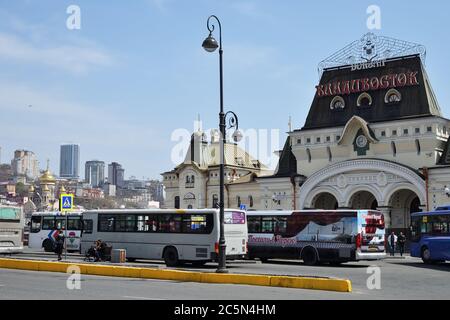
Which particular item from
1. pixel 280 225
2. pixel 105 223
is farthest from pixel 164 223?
pixel 280 225

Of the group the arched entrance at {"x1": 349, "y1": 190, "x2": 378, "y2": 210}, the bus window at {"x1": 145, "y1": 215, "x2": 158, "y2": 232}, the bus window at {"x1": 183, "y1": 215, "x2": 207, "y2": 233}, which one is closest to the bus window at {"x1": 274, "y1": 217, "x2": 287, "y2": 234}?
the bus window at {"x1": 183, "y1": 215, "x2": 207, "y2": 233}

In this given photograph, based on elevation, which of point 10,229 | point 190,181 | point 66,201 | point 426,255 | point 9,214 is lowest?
point 426,255

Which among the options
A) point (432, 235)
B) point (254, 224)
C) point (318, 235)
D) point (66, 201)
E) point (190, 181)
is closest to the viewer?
point (66, 201)

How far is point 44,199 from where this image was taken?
82.9 meters

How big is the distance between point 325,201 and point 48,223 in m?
24.0

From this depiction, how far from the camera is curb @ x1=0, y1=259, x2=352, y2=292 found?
1775 centimetres

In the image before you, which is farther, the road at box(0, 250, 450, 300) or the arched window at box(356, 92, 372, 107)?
the arched window at box(356, 92, 372, 107)

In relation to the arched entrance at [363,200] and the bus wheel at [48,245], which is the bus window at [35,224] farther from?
the arched entrance at [363,200]

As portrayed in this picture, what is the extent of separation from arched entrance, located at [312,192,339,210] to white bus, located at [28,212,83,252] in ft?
70.2

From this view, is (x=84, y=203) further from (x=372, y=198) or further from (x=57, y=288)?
(x=57, y=288)

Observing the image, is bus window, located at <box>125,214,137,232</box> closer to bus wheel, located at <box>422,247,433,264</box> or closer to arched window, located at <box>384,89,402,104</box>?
bus wheel, located at <box>422,247,433,264</box>

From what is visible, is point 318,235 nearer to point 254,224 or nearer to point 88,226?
point 254,224

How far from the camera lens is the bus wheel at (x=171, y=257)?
90.9 feet

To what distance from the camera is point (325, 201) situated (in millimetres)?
53562
